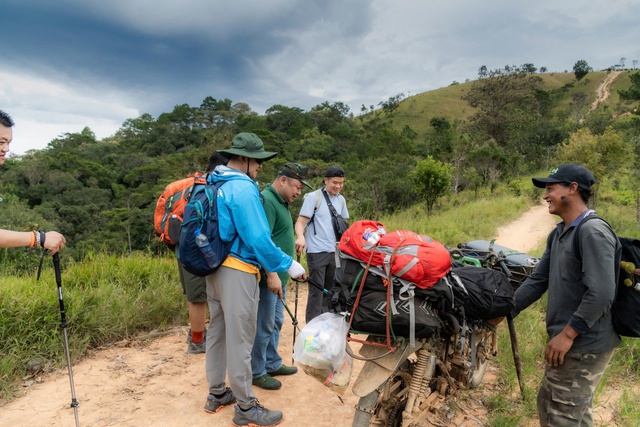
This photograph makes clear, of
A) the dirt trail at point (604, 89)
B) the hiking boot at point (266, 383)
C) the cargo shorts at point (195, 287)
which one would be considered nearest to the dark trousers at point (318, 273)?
the hiking boot at point (266, 383)

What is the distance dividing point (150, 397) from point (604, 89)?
7986cm

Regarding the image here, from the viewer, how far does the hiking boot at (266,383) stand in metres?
3.24

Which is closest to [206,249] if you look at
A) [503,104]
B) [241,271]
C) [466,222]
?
[241,271]

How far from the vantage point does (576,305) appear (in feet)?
7.15

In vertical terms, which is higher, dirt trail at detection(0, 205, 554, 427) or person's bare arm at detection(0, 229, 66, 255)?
person's bare arm at detection(0, 229, 66, 255)

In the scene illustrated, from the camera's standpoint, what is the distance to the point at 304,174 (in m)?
3.38

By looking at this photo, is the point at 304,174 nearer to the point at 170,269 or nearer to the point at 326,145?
the point at 170,269

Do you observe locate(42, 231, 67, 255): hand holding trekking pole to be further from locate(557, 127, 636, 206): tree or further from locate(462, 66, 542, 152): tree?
locate(462, 66, 542, 152): tree

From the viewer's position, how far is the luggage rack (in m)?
3.09

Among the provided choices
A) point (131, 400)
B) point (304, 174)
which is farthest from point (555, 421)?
point (131, 400)

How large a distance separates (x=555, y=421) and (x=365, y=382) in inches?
44.3

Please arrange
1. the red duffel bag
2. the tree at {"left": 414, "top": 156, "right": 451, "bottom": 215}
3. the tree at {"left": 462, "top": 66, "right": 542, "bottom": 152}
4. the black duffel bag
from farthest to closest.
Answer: the tree at {"left": 462, "top": 66, "right": 542, "bottom": 152} → the tree at {"left": 414, "top": 156, "right": 451, "bottom": 215} → the black duffel bag → the red duffel bag


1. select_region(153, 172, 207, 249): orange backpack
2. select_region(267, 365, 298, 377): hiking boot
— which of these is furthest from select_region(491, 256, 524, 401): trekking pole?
select_region(153, 172, 207, 249): orange backpack

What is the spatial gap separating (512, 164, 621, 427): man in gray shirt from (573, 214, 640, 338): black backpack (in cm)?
4
